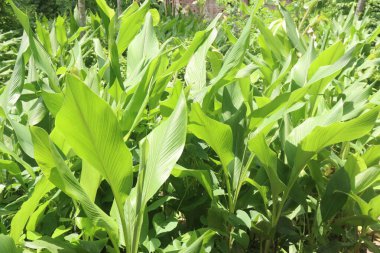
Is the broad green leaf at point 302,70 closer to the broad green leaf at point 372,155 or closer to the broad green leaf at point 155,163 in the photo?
the broad green leaf at point 372,155

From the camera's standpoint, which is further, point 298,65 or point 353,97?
point 353,97

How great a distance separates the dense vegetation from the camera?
92 centimetres

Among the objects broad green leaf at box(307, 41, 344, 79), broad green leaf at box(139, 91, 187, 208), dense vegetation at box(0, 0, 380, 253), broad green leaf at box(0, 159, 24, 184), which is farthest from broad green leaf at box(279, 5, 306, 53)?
broad green leaf at box(0, 159, 24, 184)

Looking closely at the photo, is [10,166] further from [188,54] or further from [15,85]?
[188,54]

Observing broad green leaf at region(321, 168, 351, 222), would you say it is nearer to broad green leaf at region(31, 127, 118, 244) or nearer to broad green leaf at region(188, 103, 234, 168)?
broad green leaf at region(188, 103, 234, 168)

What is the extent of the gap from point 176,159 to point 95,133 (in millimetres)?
192

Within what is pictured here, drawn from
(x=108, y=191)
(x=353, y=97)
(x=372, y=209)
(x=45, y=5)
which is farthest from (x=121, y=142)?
(x=45, y=5)

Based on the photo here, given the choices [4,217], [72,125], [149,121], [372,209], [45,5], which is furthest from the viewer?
[45,5]

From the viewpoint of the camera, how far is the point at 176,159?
3.16 ft

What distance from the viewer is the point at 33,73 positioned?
1683 mm

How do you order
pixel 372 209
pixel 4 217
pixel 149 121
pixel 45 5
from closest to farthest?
pixel 4 217, pixel 372 209, pixel 149 121, pixel 45 5

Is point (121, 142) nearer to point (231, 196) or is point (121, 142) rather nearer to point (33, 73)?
point (231, 196)

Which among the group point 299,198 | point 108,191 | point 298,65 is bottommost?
point 299,198

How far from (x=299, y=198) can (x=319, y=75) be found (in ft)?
1.28
